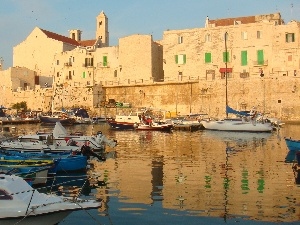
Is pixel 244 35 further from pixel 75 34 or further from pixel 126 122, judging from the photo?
pixel 75 34

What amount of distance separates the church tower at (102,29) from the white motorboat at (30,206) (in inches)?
3006

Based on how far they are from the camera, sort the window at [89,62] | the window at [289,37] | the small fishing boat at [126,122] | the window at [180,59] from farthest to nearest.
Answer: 1. the window at [89,62]
2. the window at [180,59]
3. the window at [289,37]
4. the small fishing boat at [126,122]

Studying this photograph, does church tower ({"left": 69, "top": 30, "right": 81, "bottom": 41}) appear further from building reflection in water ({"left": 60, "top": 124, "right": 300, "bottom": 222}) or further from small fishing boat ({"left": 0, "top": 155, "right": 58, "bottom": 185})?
small fishing boat ({"left": 0, "top": 155, "right": 58, "bottom": 185})

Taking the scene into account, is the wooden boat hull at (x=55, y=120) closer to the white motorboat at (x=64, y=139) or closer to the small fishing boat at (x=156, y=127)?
the small fishing boat at (x=156, y=127)

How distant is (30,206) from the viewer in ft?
31.7

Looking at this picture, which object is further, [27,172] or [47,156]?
[47,156]

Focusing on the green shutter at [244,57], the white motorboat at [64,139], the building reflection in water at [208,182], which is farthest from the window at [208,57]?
the white motorboat at [64,139]

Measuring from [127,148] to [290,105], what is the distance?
108 feet

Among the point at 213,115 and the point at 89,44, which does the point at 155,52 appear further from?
the point at 89,44

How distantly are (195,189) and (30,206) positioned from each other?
7.61m

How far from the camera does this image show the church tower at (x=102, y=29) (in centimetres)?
8556

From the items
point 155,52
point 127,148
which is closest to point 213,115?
point 155,52

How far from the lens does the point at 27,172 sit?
582 inches

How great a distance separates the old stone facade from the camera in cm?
5734
